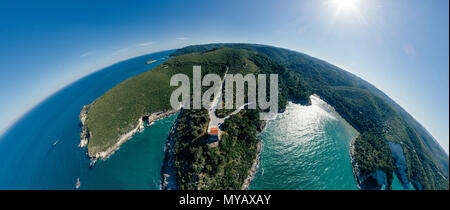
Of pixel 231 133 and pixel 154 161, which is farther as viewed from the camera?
pixel 231 133

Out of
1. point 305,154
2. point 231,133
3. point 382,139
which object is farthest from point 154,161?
point 382,139

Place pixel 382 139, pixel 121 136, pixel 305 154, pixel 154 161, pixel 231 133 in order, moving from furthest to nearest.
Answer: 1. pixel 382 139
2. pixel 121 136
3. pixel 305 154
4. pixel 231 133
5. pixel 154 161

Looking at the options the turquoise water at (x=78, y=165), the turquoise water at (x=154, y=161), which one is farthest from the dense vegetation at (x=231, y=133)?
the turquoise water at (x=78, y=165)

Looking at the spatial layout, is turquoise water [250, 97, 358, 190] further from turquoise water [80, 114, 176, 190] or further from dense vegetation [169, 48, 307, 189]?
turquoise water [80, 114, 176, 190]

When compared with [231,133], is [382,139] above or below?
below

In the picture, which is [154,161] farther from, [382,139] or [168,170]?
[382,139]

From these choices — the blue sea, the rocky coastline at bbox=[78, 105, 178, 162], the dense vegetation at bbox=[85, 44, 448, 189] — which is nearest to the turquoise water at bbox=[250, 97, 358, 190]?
the blue sea

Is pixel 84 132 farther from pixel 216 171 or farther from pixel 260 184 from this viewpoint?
pixel 260 184

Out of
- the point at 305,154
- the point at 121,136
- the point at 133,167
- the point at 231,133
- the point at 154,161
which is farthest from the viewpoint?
the point at 121,136

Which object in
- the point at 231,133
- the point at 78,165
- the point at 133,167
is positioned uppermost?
the point at 231,133

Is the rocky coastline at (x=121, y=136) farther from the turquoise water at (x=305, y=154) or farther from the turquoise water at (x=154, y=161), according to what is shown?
the turquoise water at (x=305, y=154)
